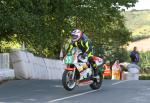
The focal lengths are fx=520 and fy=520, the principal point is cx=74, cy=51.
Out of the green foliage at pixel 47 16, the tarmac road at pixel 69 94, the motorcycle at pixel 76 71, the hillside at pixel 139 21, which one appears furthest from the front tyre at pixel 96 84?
the hillside at pixel 139 21

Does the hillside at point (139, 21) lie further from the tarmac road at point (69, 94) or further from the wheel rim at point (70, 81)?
the wheel rim at point (70, 81)

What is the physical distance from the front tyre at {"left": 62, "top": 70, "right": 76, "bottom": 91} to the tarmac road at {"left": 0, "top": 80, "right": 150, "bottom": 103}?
0.16 metres

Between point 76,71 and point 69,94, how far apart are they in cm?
93

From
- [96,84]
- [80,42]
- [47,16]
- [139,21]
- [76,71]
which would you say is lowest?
[96,84]

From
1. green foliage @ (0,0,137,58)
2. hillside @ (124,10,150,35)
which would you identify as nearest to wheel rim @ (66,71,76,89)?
green foliage @ (0,0,137,58)

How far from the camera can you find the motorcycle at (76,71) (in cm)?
1409

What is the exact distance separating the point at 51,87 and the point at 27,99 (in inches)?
130

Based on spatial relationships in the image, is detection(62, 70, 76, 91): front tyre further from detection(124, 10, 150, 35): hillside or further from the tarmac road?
detection(124, 10, 150, 35): hillside

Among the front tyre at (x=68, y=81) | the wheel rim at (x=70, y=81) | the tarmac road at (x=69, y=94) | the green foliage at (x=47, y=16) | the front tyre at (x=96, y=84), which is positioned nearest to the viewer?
the tarmac road at (x=69, y=94)

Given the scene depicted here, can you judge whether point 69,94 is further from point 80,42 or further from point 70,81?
point 80,42

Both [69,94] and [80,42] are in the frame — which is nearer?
[69,94]

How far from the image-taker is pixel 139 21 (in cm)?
8206

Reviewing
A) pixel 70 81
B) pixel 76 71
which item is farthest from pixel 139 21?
pixel 70 81

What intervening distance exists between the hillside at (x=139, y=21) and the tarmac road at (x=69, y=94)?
200 feet
